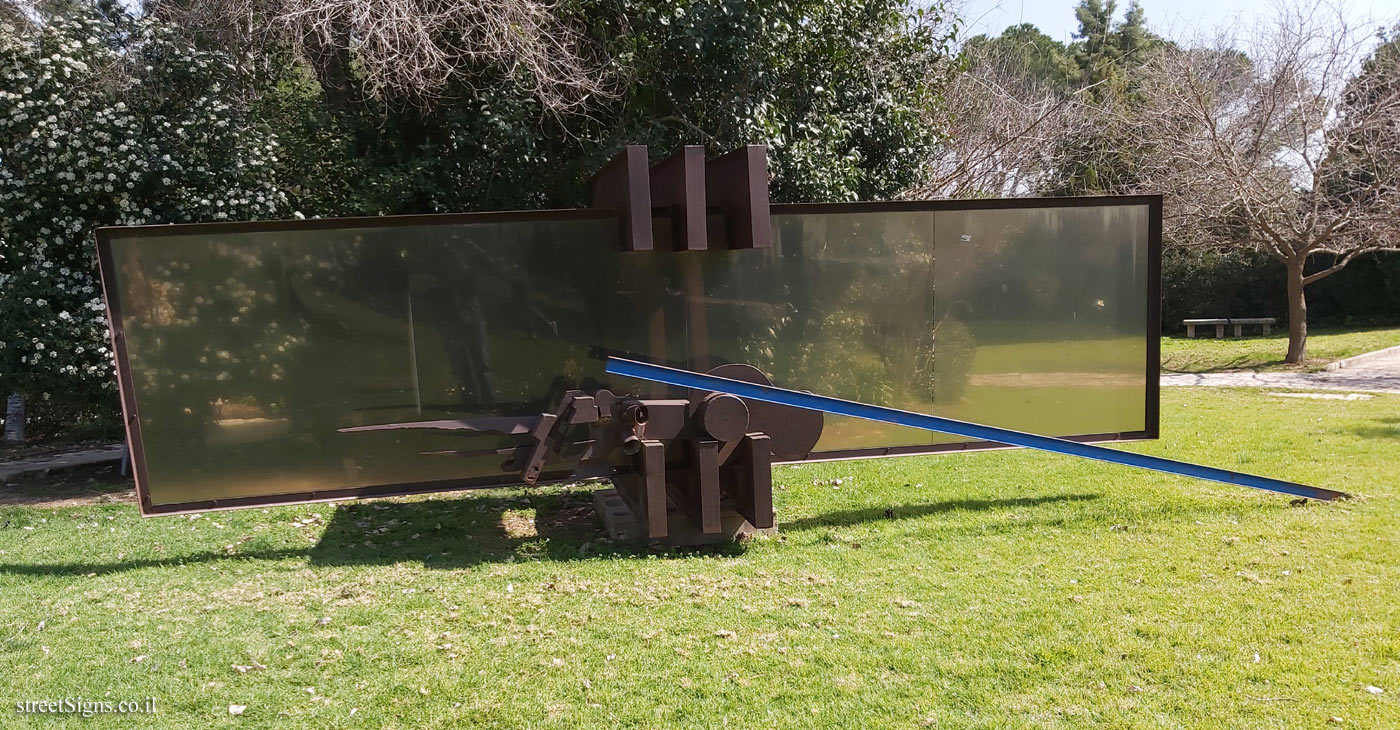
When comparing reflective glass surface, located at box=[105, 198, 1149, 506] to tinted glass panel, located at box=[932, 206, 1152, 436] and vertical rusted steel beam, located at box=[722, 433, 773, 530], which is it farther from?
vertical rusted steel beam, located at box=[722, 433, 773, 530]

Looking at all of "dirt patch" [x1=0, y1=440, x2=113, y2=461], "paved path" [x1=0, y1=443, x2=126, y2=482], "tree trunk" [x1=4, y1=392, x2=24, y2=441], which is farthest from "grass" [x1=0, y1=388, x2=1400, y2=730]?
"tree trunk" [x1=4, y1=392, x2=24, y2=441]

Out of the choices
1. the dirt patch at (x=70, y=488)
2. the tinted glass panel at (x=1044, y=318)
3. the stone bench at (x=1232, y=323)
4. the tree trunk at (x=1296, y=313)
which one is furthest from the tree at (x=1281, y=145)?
the dirt patch at (x=70, y=488)

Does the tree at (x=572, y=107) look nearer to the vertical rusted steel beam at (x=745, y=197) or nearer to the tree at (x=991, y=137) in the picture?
the vertical rusted steel beam at (x=745, y=197)

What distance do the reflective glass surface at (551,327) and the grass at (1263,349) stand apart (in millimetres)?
11945

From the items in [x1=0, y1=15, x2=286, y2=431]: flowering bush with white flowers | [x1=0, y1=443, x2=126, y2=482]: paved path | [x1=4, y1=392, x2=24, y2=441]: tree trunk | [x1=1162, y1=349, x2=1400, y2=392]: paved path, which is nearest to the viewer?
[x1=0, y1=15, x2=286, y2=431]: flowering bush with white flowers

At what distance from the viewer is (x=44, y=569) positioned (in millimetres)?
5531

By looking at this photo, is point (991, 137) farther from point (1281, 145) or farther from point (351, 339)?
point (351, 339)

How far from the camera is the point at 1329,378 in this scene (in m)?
14.3

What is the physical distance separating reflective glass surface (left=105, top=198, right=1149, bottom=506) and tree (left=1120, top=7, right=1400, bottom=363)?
33.6 feet

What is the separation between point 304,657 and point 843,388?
376cm

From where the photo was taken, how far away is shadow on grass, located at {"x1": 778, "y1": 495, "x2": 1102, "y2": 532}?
6.21m

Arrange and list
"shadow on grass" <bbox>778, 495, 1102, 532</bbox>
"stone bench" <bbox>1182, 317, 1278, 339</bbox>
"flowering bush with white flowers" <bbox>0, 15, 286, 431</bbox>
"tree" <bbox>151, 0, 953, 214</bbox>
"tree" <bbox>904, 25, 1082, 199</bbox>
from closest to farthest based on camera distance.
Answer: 1. "shadow on grass" <bbox>778, 495, 1102, 532</bbox>
2. "flowering bush with white flowers" <bbox>0, 15, 286, 431</bbox>
3. "tree" <bbox>151, 0, 953, 214</bbox>
4. "tree" <bbox>904, 25, 1082, 199</bbox>
5. "stone bench" <bbox>1182, 317, 1278, 339</bbox>

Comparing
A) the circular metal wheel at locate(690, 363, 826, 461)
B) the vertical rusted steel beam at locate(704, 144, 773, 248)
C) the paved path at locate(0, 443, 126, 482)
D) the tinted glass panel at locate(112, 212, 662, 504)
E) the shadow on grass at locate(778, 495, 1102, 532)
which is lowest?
the shadow on grass at locate(778, 495, 1102, 532)

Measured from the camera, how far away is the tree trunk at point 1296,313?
15.9 metres
